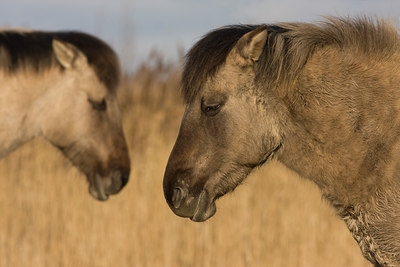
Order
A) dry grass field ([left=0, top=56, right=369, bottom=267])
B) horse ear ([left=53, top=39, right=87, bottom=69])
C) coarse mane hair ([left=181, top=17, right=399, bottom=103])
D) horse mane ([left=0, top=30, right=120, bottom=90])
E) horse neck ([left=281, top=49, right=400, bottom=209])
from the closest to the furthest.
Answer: horse neck ([left=281, top=49, right=400, bottom=209]) → coarse mane hair ([left=181, top=17, right=399, bottom=103]) → horse mane ([left=0, top=30, right=120, bottom=90]) → horse ear ([left=53, top=39, right=87, bottom=69]) → dry grass field ([left=0, top=56, right=369, bottom=267])

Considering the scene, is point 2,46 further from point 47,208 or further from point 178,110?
point 178,110

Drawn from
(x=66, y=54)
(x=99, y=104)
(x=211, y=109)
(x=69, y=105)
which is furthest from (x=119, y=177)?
(x=211, y=109)

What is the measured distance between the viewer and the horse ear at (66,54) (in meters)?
5.31

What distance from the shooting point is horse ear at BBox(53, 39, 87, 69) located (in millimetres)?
5312

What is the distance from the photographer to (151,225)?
648cm

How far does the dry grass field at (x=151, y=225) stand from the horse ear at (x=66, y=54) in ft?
3.44

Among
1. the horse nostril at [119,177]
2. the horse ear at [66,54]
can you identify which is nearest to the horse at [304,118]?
the horse nostril at [119,177]

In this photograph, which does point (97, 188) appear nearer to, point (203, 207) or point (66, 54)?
point (66, 54)

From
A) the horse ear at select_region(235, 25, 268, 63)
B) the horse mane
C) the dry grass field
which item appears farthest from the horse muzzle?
the dry grass field

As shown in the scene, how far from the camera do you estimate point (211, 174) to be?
288cm

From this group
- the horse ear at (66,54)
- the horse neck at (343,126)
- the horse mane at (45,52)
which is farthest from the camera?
the horse ear at (66,54)

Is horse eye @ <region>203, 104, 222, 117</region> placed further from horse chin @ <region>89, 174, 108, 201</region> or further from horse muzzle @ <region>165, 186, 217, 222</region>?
horse chin @ <region>89, 174, 108, 201</region>

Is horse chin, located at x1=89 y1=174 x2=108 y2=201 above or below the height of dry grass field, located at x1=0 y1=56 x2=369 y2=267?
above

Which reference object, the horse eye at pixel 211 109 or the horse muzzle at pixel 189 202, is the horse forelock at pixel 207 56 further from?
the horse muzzle at pixel 189 202
